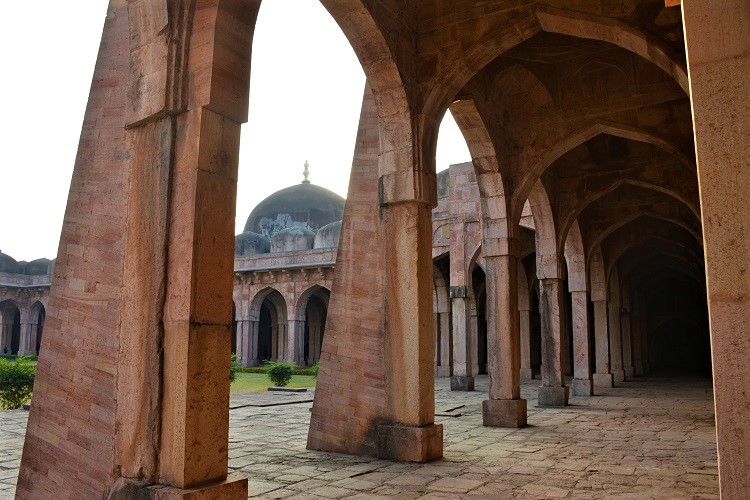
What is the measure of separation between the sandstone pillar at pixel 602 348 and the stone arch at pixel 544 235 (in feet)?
18.8

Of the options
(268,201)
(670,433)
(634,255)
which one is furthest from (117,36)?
(268,201)

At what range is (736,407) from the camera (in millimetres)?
2617

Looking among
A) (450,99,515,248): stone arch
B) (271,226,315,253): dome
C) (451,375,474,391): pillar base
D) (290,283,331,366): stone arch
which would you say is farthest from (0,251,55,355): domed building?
(450,99,515,248): stone arch

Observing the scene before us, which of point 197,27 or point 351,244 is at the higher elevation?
point 197,27

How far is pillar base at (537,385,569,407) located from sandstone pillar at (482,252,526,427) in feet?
10.8

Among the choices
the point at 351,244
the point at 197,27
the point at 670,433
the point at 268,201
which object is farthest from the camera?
the point at 268,201

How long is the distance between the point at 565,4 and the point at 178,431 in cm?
655

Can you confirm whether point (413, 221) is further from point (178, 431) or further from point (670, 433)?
point (670, 433)

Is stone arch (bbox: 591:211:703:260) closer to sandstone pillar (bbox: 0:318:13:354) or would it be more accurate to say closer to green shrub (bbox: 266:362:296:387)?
green shrub (bbox: 266:362:296:387)

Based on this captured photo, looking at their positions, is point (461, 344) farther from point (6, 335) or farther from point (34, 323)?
point (6, 335)

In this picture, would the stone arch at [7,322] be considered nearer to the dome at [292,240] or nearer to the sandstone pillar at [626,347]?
the dome at [292,240]

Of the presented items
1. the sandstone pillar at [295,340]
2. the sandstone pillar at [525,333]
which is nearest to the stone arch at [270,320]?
the sandstone pillar at [295,340]

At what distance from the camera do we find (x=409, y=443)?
265 inches

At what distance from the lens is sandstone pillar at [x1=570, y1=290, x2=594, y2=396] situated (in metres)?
15.3
